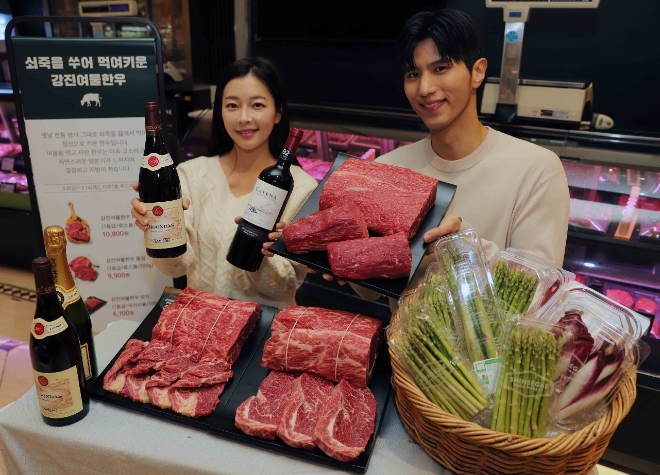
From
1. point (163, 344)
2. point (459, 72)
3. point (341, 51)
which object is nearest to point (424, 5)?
point (341, 51)

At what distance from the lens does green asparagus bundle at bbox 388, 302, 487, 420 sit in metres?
1.38

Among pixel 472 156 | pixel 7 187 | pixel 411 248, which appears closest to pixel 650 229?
pixel 472 156

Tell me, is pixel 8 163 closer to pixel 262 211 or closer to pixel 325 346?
pixel 262 211

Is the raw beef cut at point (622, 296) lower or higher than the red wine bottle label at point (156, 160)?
lower

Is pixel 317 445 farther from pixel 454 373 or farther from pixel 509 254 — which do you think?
pixel 509 254

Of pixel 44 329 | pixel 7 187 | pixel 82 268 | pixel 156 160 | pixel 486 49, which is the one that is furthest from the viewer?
pixel 7 187

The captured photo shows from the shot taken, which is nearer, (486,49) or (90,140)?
(90,140)

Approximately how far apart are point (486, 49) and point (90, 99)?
125 inches

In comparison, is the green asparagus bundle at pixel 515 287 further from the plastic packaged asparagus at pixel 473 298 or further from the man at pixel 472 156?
the man at pixel 472 156

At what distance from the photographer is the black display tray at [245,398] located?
1.48 metres

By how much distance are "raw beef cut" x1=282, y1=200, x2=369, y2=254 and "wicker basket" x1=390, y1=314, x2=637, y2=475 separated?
1.75 feet

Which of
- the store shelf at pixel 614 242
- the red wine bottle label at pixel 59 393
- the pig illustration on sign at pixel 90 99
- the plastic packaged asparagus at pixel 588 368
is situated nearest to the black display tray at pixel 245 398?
the red wine bottle label at pixel 59 393

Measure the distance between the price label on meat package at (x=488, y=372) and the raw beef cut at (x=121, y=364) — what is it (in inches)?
46.6

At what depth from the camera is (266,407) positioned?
1609 millimetres
